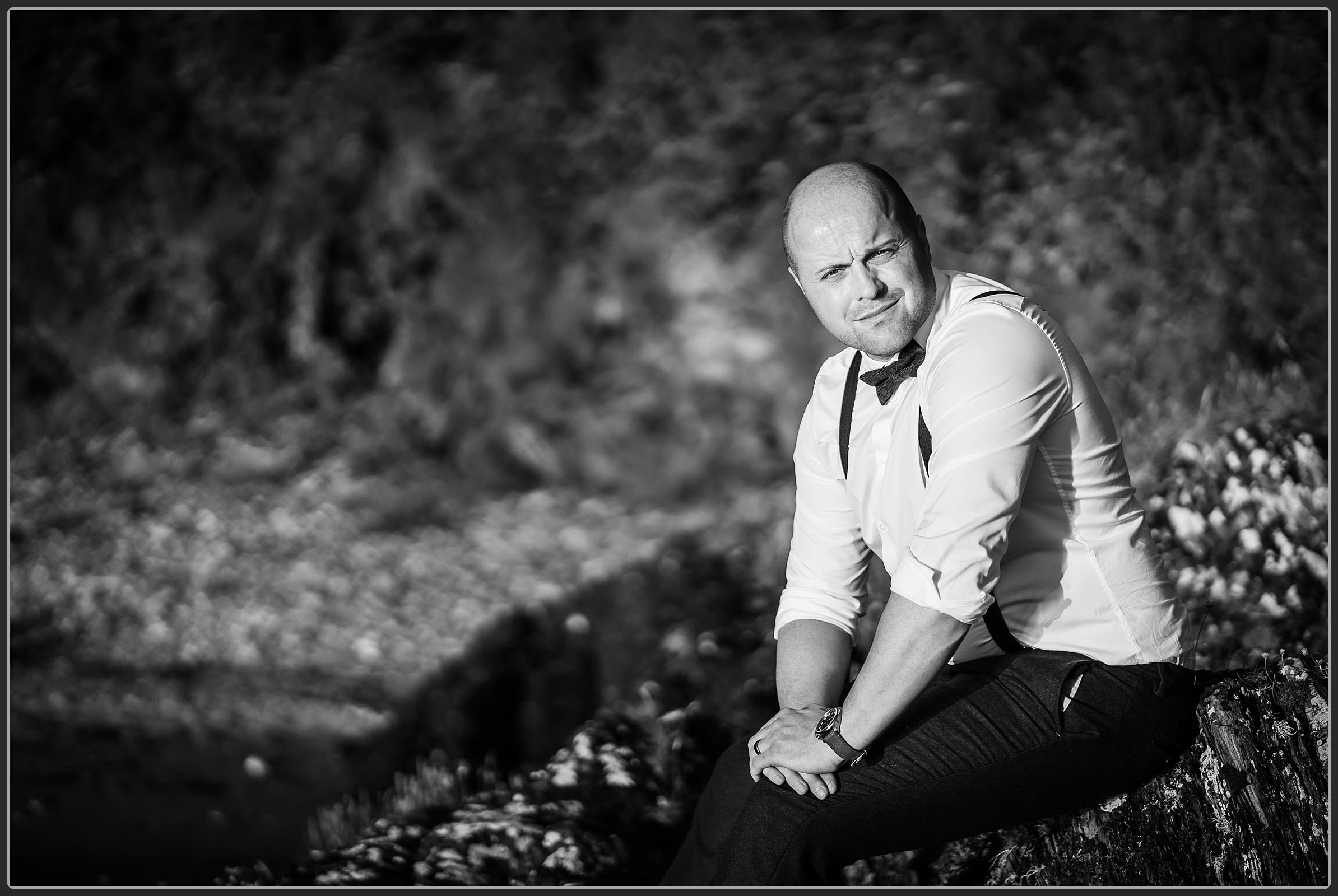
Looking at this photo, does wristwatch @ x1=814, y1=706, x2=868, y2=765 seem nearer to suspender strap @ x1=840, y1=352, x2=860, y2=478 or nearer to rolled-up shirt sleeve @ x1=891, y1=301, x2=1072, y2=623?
rolled-up shirt sleeve @ x1=891, y1=301, x2=1072, y2=623

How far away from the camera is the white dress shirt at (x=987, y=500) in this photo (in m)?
1.58

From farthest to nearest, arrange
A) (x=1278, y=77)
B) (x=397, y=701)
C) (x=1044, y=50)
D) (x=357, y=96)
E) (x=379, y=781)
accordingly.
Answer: (x=357, y=96) → (x=1044, y=50) → (x=1278, y=77) → (x=397, y=701) → (x=379, y=781)

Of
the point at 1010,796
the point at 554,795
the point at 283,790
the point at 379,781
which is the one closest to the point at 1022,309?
the point at 1010,796

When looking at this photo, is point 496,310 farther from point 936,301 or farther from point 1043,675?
point 1043,675

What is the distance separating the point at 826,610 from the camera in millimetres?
2014

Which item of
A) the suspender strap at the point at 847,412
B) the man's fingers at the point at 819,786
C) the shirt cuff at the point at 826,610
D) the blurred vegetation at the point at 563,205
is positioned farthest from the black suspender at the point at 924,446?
the blurred vegetation at the point at 563,205

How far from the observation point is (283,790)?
13.0 ft

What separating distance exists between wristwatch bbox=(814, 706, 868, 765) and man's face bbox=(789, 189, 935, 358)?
2.00ft

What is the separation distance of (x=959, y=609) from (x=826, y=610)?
17.9 inches

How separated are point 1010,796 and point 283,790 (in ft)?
10.0

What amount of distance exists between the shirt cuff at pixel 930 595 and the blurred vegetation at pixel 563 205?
431cm

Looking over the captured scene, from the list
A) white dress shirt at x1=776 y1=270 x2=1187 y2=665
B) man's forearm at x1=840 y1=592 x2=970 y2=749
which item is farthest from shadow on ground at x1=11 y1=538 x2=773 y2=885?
man's forearm at x1=840 y1=592 x2=970 y2=749

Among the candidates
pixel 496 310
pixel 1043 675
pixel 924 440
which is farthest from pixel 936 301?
pixel 496 310

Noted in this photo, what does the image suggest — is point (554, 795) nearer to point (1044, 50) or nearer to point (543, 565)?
point (543, 565)
